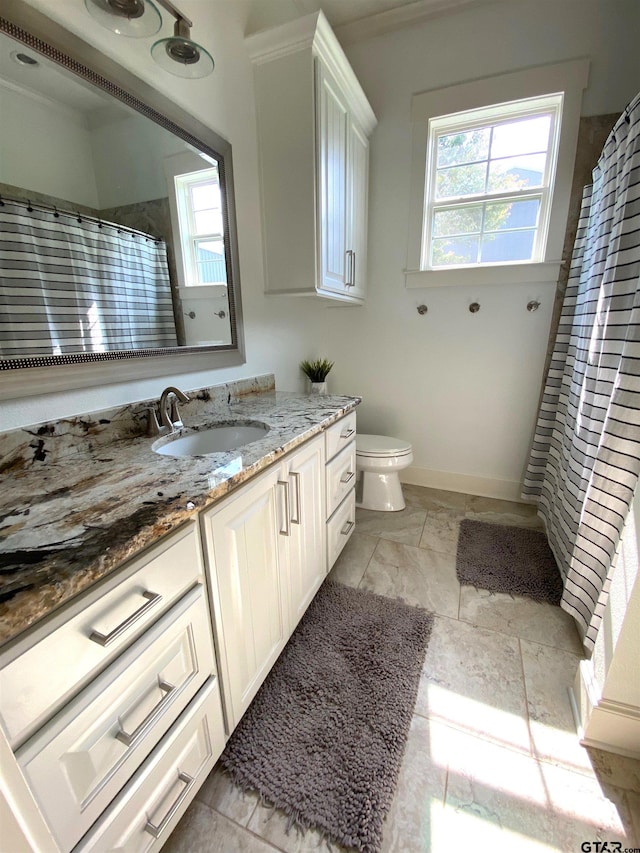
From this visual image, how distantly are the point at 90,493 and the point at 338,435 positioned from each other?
97 centimetres

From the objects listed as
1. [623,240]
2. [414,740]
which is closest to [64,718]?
[414,740]

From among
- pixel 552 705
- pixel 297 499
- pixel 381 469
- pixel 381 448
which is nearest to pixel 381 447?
pixel 381 448

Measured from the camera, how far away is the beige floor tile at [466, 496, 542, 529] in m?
2.16

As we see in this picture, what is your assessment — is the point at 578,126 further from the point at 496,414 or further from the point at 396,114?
the point at 496,414

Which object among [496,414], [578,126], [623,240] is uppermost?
[578,126]

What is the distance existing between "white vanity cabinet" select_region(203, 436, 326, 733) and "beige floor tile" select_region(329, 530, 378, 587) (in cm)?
39

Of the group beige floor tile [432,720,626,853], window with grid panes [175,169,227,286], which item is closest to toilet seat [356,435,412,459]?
window with grid panes [175,169,227,286]

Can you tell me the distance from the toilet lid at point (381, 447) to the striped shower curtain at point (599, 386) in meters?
0.82

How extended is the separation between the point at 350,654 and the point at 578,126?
277cm

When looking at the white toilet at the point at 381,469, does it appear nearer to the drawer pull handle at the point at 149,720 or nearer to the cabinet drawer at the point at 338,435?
the cabinet drawer at the point at 338,435

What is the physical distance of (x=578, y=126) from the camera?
1807 millimetres

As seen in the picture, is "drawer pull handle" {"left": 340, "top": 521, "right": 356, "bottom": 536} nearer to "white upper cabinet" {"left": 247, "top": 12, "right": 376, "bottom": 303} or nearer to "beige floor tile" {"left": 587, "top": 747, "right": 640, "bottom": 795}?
"beige floor tile" {"left": 587, "top": 747, "right": 640, "bottom": 795}

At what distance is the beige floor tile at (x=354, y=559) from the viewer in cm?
171

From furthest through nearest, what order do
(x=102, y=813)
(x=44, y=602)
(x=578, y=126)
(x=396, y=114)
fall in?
(x=396, y=114)
(x=578, y=126)
(x=102, y=813)
(x=44, y=602)
